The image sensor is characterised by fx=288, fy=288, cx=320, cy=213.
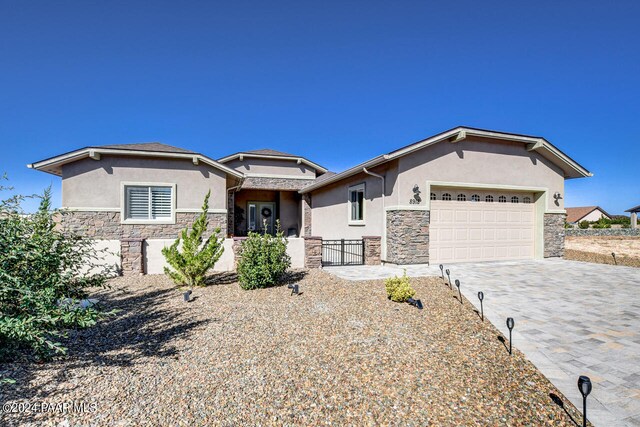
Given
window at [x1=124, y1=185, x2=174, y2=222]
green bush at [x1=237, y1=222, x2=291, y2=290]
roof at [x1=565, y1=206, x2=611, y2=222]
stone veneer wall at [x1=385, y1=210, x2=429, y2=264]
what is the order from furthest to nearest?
roof at [x1=565, y1=206, x2=611, y2=222] < window at [x1=124, y1=185, x2=174, y2=222] < stone veneer wall at [x1=385, y1=210, x2=429, y2=264] < green bush at [x1=237, y1=222, x2=291, y2=290]

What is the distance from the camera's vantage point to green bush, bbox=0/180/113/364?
2.98 metres

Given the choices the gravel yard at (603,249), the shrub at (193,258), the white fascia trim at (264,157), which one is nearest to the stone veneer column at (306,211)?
the white fascia trim at (264,157)

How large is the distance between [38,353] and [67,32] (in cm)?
872

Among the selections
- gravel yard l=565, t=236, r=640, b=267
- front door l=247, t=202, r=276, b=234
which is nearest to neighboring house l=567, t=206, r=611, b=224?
gravel yard l=565, t=236, r=640, b=267

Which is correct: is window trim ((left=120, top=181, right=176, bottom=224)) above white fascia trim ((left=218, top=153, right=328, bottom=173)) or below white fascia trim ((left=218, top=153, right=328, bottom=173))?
below

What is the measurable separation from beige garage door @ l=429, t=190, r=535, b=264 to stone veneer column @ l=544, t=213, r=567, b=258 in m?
0.46

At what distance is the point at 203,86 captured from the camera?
12.1m

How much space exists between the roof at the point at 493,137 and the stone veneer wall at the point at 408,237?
1972 mm

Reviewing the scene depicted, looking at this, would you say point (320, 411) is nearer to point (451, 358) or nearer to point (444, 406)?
point (444, 406)

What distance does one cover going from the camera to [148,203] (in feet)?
37.8

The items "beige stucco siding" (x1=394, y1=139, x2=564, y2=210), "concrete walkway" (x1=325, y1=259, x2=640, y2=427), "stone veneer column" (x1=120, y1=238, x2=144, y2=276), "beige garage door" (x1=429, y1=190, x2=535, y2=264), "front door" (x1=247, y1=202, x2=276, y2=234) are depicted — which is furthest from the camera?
"front door" (x1=247, y1=202, x2=276, y2=234)

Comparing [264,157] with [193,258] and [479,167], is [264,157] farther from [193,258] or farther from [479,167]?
[479,167]

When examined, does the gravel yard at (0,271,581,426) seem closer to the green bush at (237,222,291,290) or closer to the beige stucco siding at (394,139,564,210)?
the green bush at (237,222,291,290)

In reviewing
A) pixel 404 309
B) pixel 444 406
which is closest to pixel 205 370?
pixel 444 406
